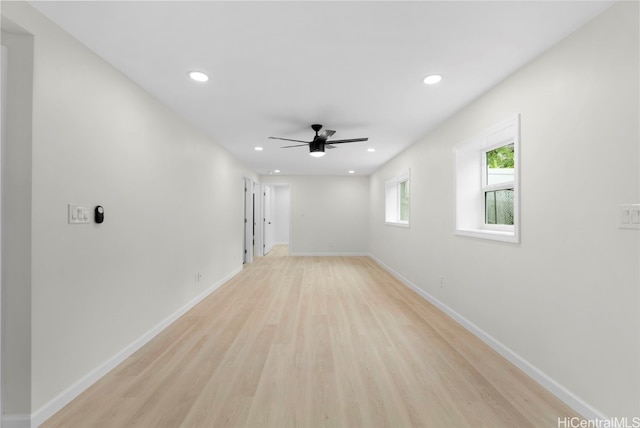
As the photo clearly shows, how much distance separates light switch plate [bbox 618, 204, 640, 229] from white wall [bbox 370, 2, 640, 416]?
0.03m

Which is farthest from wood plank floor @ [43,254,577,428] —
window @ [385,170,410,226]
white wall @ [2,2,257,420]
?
window @ [385,170,410,226]

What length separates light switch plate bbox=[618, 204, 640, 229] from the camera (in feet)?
4.72

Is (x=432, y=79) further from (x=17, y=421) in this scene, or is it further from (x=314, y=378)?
(x=17, y=421)

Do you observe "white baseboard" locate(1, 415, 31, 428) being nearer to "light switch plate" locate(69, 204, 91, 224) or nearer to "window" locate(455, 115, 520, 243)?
"light switch plate" locate(69, 204, 91, 224)

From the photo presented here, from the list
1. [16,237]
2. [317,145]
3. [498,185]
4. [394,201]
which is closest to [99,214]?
[16,237]

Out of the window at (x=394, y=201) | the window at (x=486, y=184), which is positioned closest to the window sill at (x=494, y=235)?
the window at (x=486, y=184)

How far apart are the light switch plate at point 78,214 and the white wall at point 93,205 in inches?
1.7

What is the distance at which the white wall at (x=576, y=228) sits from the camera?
150cm

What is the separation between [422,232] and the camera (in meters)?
4.27

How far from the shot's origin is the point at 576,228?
1.78 meters

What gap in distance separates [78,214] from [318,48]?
2063 millimetres

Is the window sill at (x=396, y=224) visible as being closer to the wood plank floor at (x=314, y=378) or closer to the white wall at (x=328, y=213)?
the wood plank floor at (x=314, y=378)

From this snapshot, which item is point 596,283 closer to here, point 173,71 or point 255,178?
point 173,71

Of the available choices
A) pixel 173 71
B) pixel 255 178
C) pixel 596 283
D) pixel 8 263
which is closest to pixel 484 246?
pixel 596 283
